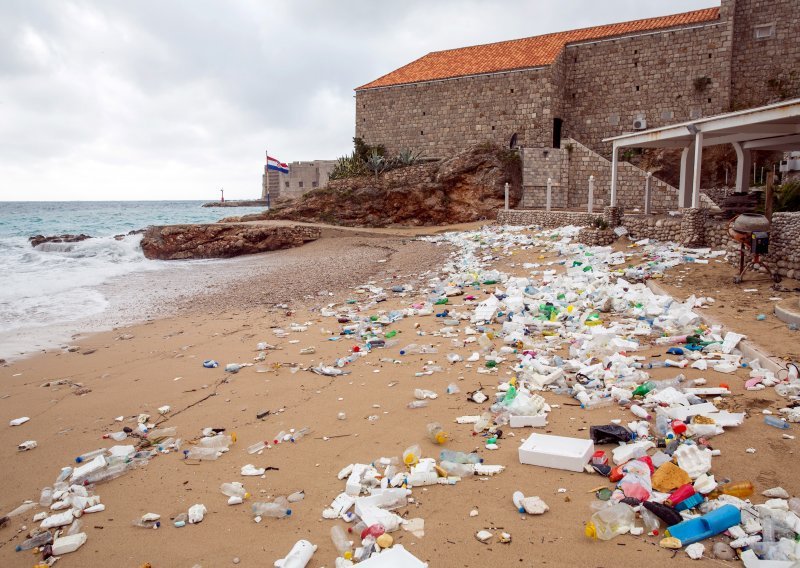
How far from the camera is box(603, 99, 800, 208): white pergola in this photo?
9320mm

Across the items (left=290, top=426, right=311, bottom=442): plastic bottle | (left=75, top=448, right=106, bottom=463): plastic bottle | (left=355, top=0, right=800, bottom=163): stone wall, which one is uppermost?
(left=355, top=0, right=800, bottom=163): stone wall

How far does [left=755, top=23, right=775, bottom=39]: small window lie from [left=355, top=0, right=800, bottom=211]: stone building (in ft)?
0.13

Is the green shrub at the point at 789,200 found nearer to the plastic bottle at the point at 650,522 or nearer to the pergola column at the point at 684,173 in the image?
the pergola column at the point at 684,173

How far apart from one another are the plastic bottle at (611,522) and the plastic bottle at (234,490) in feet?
6.84

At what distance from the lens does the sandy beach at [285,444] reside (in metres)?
2.88

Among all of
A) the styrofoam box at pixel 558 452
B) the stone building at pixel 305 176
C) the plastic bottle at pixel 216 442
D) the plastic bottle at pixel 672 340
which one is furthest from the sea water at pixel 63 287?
the stone building at pixel 305 176

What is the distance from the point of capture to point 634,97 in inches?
874

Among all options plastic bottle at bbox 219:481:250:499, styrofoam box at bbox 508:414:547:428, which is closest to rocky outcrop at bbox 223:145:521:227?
styrofoam box at bbox 508:414:547:428

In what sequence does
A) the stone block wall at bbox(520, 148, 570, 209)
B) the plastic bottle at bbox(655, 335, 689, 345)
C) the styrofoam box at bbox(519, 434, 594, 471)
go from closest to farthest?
the styrofoam box at bbox(519, 434, 594, 471), the plastic bottle at bbox(655, 335, 689, 345), the stone block wall at bbox(520, 148, 570, 209)

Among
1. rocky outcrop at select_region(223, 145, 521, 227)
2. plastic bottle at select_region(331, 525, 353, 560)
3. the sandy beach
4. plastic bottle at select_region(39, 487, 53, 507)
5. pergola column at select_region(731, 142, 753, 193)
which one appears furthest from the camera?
rocky outcrop at select_region(223, 145, 521, 227)

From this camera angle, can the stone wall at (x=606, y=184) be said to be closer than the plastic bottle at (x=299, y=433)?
No

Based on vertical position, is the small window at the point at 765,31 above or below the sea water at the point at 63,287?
above

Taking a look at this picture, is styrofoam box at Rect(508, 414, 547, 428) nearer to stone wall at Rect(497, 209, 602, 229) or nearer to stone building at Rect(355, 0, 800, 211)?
stone wall at Rect(497, 209, 602, 229)

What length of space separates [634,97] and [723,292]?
17.2 m
